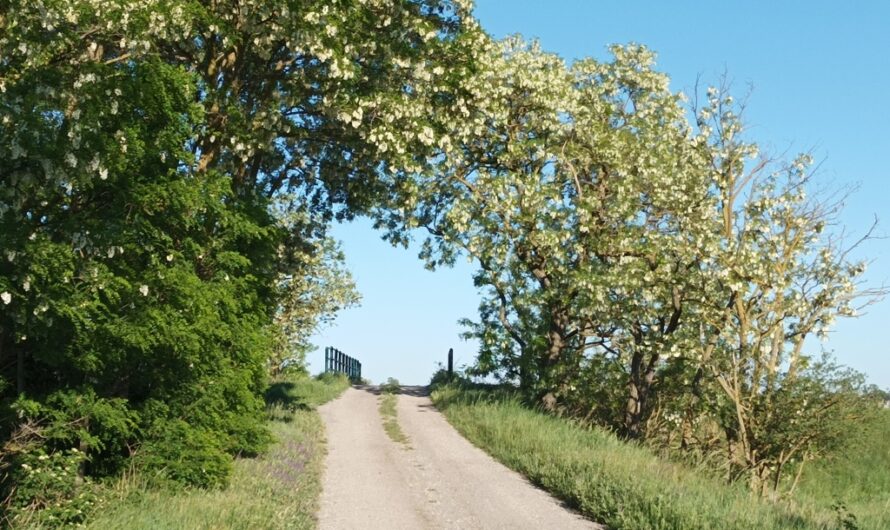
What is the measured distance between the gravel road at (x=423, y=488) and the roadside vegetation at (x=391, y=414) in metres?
0.28

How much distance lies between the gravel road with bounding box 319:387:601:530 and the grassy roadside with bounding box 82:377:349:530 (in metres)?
0.39

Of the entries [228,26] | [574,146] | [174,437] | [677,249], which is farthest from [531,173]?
[174,437]

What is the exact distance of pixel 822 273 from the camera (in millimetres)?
21344

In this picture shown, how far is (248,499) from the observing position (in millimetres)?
13977

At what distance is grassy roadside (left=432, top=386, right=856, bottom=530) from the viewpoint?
12961 millimetres

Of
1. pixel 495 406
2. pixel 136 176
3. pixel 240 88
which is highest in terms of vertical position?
pixel 240 88

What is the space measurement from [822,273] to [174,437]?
15.4 m

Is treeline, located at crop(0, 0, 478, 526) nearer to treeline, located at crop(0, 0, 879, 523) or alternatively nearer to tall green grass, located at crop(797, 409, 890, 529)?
treeline, located at crop(0, 0, 879, 523)

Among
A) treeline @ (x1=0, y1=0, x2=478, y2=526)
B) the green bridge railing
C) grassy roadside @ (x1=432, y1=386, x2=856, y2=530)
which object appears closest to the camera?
treeline @ (x1=0, y1=0, x2=478, y2=526)

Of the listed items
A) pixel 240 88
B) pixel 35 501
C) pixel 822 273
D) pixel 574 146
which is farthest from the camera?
pixel 574 146

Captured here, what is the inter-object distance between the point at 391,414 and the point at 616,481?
14763 millimetres

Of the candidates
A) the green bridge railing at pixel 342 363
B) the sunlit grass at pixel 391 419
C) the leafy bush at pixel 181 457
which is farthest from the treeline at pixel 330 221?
the green bridge railing at pixel 342 363

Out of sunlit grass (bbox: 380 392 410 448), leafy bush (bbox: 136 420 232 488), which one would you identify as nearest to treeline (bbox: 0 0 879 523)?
leafy bush (bbox: 136 420 232 488)

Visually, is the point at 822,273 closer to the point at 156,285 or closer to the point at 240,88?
the point at 240,88
